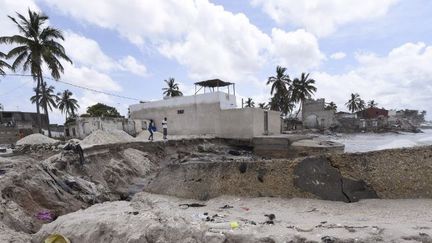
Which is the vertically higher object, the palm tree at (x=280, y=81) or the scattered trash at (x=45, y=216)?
the palm tree at (x=280, y=81)

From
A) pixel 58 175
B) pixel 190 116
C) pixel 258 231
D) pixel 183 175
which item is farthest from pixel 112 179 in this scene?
pixel 190 116

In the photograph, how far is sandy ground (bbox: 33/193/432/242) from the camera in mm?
2918

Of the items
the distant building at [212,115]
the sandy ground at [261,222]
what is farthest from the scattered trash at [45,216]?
the distant building at [212,115]

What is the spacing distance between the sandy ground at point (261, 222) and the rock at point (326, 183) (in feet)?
0.46

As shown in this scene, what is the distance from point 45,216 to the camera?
6.08 metres

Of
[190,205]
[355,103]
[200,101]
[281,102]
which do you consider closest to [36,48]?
[200,101]

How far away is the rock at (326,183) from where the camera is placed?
4.31 metres

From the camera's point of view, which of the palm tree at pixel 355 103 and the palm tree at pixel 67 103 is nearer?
the palm tree at pixel 67 103

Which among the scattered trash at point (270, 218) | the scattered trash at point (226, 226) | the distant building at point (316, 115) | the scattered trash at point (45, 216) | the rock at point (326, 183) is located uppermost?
the distant building at point (316, 115)

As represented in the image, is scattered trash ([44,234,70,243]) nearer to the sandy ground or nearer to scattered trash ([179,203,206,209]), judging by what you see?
the sandy ground

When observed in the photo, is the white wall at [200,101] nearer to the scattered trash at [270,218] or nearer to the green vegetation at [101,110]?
the green vegetation at [101,110]

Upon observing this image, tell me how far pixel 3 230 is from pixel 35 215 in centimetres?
161

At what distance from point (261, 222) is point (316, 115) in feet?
174

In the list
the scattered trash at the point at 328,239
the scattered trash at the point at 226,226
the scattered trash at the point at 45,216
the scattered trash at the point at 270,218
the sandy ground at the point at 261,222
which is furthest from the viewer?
the scattered trash at the point at 45,216
